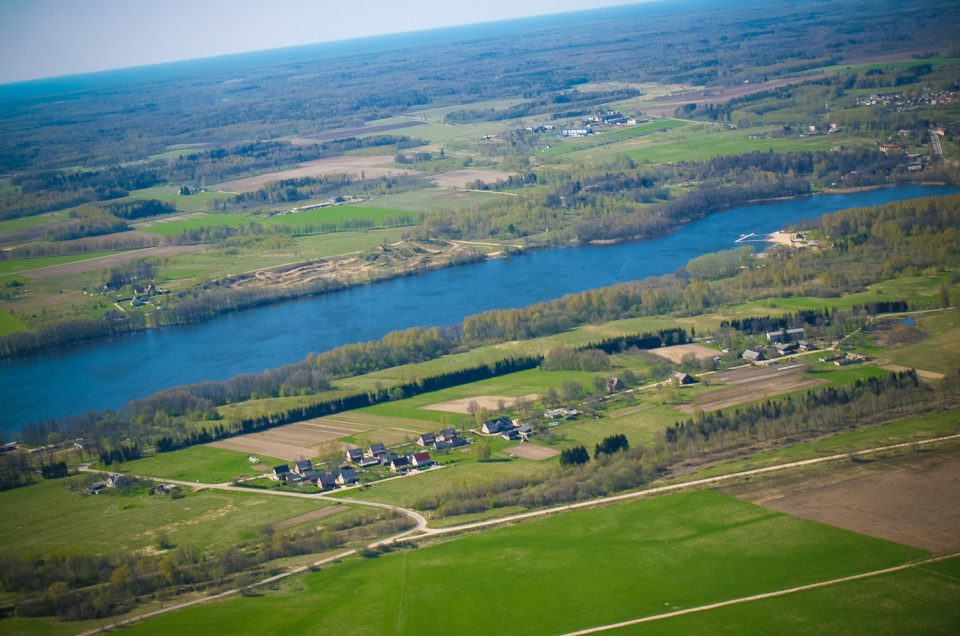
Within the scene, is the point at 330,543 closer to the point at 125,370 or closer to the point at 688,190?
the point at 125,370

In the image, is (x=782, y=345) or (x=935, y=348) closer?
(x=935, y=348)

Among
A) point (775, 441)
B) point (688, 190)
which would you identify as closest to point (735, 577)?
point (775, 441)

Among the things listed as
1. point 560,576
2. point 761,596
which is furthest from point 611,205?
point 761,596

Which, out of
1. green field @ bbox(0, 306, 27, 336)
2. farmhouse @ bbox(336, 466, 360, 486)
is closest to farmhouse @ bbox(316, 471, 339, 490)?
farmhouse @ bbox(336, 466, 360, 486)

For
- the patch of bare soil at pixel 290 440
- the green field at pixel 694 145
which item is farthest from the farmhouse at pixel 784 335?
the green field at pixel 694 145

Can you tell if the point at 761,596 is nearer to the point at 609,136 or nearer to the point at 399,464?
the point at 399,464

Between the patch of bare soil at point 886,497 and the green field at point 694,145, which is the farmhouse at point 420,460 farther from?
the green field at point 694,145
